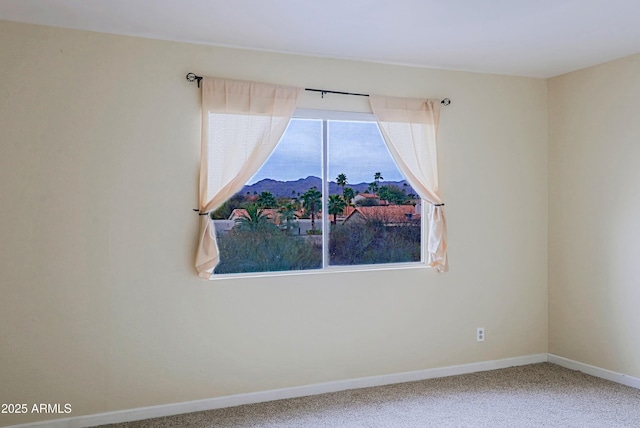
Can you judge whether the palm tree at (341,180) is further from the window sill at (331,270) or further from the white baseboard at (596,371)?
the white baseboard at (596,371)

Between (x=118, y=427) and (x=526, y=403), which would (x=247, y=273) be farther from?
(x=526, y=403)

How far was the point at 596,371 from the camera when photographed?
4.39 meters

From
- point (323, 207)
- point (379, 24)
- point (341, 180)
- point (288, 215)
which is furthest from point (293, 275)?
point (379, 24)

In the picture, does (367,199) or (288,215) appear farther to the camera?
(367,199)

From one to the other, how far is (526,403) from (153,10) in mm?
3645

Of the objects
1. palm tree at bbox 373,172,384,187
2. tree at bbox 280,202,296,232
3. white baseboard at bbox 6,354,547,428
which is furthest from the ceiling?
white baseboard at bbox 6,354,547,428

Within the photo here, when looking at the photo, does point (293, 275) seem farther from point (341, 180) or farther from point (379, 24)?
point (379, 24)

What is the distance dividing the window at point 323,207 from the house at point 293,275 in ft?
0.57

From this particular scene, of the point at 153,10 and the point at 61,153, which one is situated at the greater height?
the point at 153,10

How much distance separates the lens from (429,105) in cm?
435

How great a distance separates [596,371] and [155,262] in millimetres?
3669

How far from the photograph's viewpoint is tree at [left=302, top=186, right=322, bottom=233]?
4109 millimetres

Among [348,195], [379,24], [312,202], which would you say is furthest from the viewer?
[348,195]

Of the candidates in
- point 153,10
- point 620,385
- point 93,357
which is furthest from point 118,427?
point 620,385
